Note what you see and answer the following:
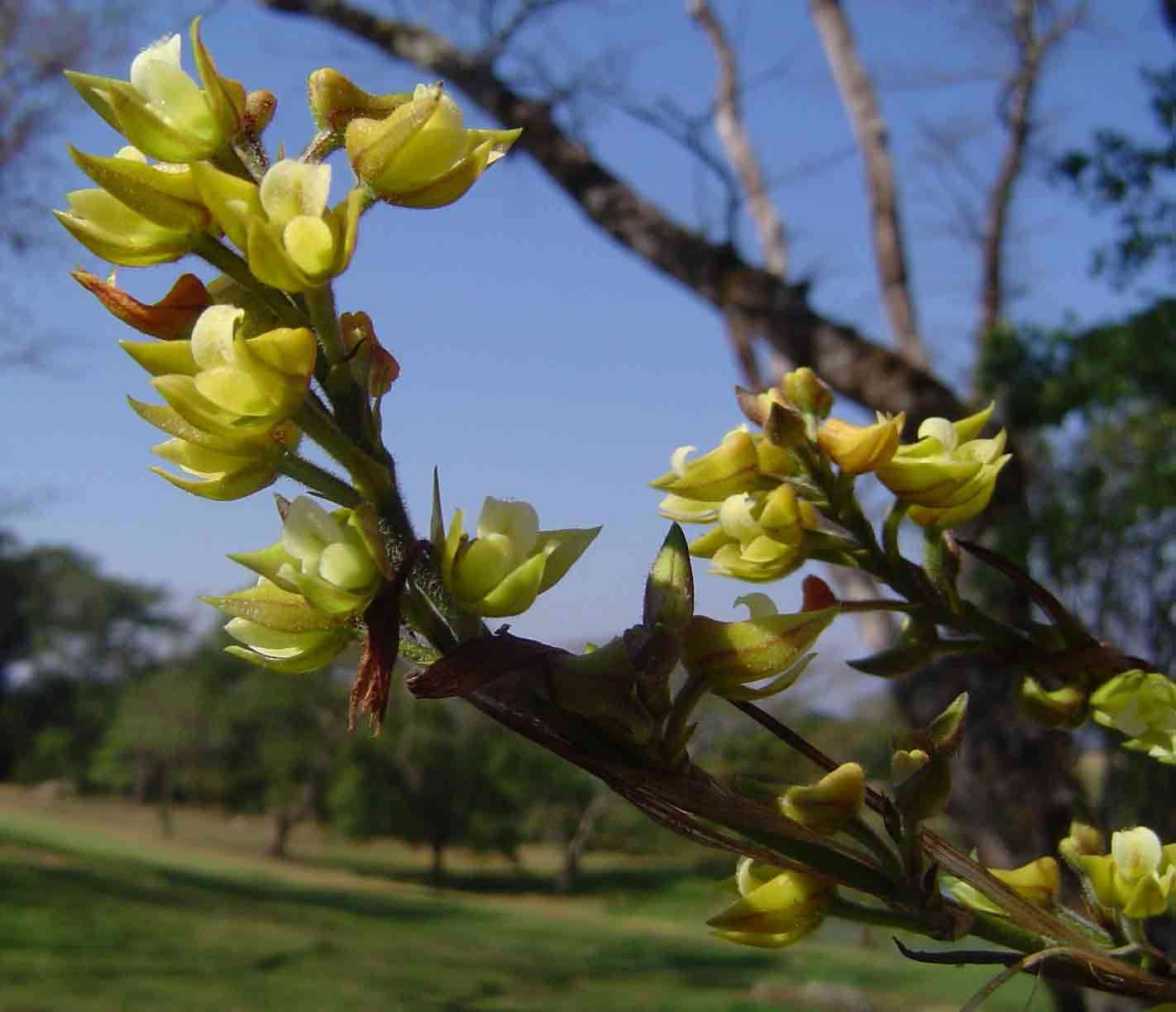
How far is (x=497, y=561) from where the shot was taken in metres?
0.25

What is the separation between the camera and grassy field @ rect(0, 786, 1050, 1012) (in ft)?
18.5

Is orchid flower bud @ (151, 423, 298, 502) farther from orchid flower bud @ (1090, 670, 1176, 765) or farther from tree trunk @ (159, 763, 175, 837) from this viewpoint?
tree trunk @ (159, 763, 175, 837)

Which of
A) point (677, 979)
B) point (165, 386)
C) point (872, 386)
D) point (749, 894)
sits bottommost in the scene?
point (677, 979)

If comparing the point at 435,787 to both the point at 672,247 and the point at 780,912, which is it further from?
the point at 780,912

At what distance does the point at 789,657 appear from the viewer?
0.26 meters

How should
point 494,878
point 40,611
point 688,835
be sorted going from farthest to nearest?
point 40,611
point 494,878
point 688,835

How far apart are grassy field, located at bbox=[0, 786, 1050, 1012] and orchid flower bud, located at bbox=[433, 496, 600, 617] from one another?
148 inches

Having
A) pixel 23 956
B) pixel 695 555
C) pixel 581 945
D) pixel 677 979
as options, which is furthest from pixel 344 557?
pixel 581 945

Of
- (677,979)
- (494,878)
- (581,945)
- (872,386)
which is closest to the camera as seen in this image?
(872,386)

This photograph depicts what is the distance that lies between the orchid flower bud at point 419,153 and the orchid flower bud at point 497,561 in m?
0.08

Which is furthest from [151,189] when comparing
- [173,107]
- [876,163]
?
[876,163]

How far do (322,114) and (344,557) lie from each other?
0.41 ft

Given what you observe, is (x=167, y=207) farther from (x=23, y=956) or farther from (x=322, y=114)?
(x=23, y=956)

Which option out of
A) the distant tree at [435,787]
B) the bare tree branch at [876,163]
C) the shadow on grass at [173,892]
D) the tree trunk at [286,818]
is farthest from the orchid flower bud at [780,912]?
the tree trunk at [286,818]
